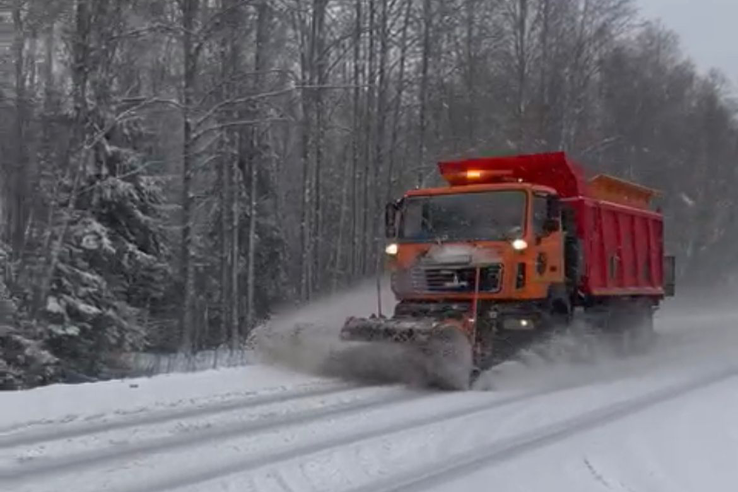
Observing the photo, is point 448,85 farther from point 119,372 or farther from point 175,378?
point 175,378

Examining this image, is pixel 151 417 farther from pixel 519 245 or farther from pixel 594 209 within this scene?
pixel 594 209

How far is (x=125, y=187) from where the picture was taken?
84.8 ft

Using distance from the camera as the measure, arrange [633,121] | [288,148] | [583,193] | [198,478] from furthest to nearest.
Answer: [633,121]
[288,148]
[583,193]
[198,478]

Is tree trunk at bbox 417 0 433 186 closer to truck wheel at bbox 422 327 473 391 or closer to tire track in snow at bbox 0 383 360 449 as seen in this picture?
truck wheel at bbox 422 327 473 391

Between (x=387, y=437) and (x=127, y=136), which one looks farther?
(x=127, y=136)

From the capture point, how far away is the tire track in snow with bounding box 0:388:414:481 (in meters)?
7.39

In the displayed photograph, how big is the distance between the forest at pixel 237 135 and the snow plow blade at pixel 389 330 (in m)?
7.91

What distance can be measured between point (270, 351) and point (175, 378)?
75.1 inches

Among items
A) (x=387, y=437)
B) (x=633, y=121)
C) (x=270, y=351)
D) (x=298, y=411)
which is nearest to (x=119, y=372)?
(x=270, y=351)

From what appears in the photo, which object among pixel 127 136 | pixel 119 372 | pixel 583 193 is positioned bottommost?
pixel 119 372

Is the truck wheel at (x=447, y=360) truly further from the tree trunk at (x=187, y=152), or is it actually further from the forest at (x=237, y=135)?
the tree trunk at (x=187, y=152)

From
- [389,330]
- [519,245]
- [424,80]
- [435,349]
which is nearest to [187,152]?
[519,245]

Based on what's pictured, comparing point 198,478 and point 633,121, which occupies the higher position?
point 633,121

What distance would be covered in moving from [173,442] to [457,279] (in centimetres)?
613
